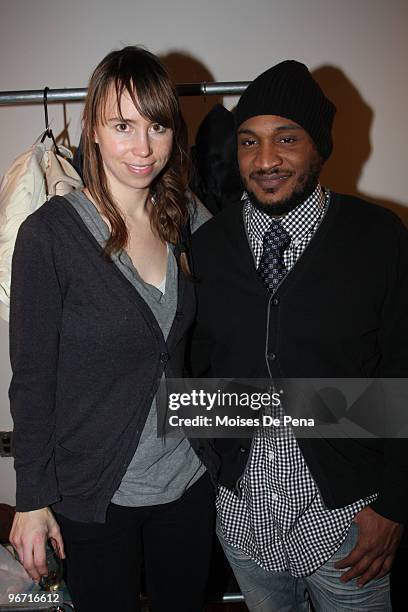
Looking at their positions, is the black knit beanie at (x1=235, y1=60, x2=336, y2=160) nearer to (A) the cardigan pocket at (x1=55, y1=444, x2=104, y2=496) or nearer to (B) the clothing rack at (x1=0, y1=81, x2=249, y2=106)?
(B) the clothing rack at (x1=0, y1=81, x2=249, y2=106)

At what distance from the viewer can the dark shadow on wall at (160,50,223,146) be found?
1973 millimetres

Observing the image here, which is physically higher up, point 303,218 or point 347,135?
point 347,135

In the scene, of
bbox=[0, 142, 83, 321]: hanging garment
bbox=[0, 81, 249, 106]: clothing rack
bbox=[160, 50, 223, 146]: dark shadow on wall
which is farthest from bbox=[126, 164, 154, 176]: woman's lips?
bbox=[160, 50, 223, 146]: dark shadow on wall

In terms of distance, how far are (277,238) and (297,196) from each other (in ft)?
0.31

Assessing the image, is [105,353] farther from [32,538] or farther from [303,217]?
[303,217]

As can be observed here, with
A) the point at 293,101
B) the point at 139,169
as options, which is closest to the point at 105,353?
the point at 139,169

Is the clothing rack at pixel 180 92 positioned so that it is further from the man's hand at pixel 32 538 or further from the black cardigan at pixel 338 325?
the man's hand at pixel 32 538

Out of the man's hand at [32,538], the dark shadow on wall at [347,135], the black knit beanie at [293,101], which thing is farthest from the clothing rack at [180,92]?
the man's hand at [32,538]

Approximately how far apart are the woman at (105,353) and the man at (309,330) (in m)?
0.14

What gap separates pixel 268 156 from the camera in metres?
1.13

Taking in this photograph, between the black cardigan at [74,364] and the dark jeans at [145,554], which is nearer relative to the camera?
the black cardigan at [74,364]

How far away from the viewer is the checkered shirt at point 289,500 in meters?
1.17

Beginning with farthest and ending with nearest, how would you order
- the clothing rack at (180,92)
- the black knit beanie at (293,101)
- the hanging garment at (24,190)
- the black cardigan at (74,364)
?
the clothing rack at (180,92) → the hanging garment at (24,190) → the black knit beanie at (293,101) → the black cardigan at (74,364)

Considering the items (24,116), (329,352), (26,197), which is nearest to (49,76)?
(24,116)
